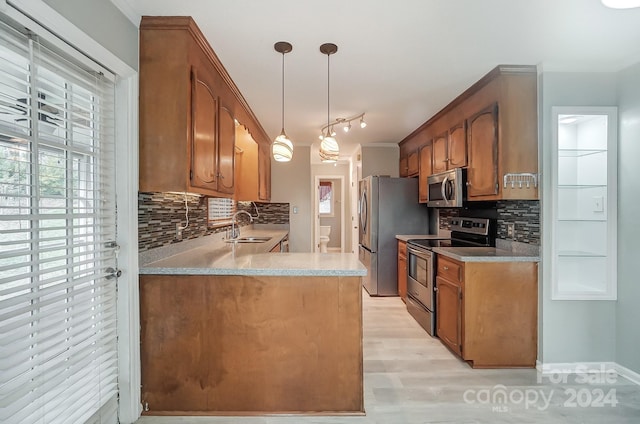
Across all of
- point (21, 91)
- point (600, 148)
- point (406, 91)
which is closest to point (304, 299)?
point (21, 91)

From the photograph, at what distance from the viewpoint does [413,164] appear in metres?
4.59

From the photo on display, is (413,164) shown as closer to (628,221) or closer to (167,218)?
(628,221)

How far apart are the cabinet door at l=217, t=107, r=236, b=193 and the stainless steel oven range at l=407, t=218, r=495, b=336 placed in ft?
6.52

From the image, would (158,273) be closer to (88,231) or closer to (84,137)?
(88,231)

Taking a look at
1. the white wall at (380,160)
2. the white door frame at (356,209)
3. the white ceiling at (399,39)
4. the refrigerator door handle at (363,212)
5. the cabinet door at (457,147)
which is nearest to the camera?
the white ceiling at (399,39)

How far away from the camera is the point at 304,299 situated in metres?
1.88

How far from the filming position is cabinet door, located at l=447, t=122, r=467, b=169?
Result: 3.07 metres

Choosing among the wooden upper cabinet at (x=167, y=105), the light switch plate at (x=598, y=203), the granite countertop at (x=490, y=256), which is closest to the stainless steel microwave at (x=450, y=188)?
the granite countertop at (x=490, y=256)

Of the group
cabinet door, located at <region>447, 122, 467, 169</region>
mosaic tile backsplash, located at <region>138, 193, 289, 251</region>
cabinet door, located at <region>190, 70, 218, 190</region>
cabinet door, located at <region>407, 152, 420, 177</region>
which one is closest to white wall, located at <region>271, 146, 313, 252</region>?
cabinet door, located at <region>407, 152, 420, 177</region>

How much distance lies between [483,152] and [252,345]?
2.38 meters

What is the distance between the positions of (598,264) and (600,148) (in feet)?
2.95

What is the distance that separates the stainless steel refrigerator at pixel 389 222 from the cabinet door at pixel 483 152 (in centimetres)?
153

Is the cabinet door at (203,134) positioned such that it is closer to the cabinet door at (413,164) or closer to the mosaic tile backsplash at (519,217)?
the mosaic tile backsplash at (519,217)

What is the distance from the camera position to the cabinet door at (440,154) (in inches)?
137
